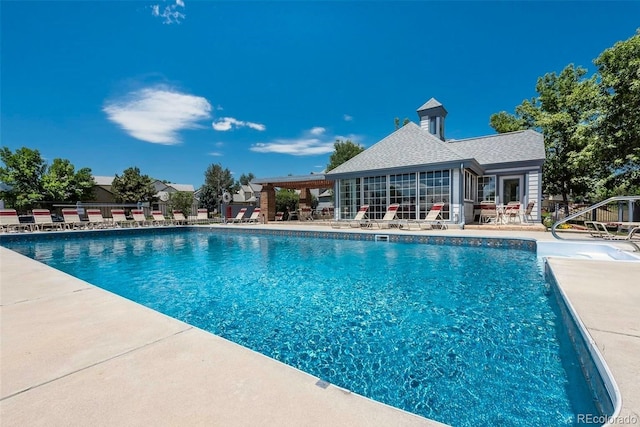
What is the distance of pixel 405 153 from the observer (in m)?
14.7

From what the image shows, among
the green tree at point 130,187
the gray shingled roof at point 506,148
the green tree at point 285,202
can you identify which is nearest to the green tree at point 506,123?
the gray shingled roof at point 506,148

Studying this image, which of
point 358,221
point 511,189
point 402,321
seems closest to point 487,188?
point 511,189

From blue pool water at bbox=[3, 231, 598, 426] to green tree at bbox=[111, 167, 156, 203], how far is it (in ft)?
86.4

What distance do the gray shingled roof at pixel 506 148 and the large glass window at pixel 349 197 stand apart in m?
6.10

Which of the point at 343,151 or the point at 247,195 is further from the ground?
the point at 343,151

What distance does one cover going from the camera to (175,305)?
4.52 meters

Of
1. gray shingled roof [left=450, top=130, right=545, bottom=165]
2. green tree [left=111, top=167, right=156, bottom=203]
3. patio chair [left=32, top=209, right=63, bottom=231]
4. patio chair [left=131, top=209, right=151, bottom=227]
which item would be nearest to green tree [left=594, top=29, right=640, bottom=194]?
gray shingled roof [left=450, top=130, right=545, bottom=165]

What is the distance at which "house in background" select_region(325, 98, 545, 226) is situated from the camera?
1302 cm

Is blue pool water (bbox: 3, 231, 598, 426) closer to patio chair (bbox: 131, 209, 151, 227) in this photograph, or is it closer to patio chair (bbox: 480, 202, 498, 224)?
patio chair (bbox: 480, 202, 498, 224)

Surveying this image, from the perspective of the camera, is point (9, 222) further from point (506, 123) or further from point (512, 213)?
point (506, 123)

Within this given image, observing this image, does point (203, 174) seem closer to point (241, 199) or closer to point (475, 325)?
point (241, 199)

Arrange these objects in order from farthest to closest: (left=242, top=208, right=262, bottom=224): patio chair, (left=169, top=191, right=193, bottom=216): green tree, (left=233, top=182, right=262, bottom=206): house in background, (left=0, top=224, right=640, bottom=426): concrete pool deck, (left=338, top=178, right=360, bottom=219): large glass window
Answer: (left=233, top=182, right=262, bottom=206): house in background, (left=169, top=191, right=193, bottom=216): green tree, (left=242, top=208, right=262, bottom=224): patio chair, (left=338, top=178, right=360, bottom=219): large glass window, (left=0, top=224, right=640, bottom=426): concrete pool deck

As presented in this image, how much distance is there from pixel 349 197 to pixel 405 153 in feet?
12.3

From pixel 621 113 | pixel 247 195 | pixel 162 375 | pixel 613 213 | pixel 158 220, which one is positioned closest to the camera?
pixel 162 375
